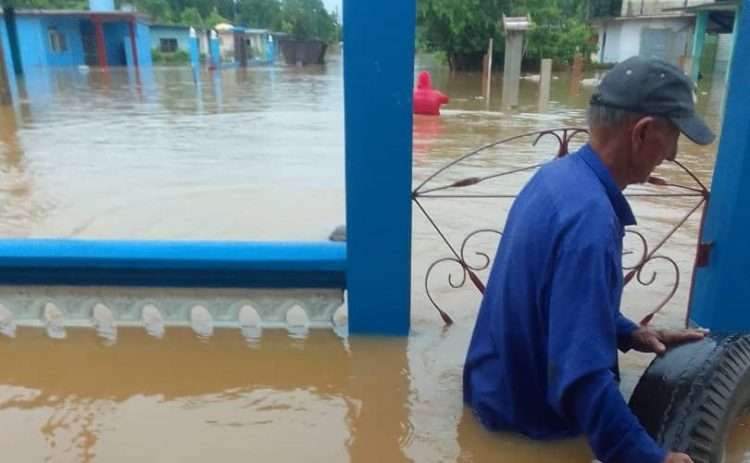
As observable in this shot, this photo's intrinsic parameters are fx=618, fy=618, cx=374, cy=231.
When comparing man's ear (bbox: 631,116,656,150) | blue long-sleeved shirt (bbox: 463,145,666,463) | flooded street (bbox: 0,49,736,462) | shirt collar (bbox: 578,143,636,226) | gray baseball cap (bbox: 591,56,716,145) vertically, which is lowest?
flooded street (bbox: 0,49,736,462)

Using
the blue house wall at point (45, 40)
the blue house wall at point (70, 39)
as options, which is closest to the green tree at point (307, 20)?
the blue house wall at point (70, 39)

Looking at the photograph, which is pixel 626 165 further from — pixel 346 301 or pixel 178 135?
pixel 178 135

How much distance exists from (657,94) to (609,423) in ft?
3.22

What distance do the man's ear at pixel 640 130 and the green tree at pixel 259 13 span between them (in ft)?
244

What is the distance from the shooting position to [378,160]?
116 inches

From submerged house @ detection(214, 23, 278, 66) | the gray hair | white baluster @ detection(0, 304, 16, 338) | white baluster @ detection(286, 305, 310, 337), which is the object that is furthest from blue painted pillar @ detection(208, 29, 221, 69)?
the gray hair

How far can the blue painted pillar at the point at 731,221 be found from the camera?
274 centimetres

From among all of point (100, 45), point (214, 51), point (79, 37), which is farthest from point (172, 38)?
point (214, 51)

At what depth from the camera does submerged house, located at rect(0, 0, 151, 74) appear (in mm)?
32844

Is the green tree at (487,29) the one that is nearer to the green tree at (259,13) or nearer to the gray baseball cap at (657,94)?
the gray baseball cap at (657,94)

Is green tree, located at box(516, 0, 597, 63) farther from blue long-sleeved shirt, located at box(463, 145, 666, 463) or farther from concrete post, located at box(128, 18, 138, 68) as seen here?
blue long-sleeved shirt, located at box(463, 145, 666, 463)

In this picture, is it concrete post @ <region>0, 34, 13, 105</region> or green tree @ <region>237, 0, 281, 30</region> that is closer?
concrete post @ <region>0, 34, 13, 105</region>

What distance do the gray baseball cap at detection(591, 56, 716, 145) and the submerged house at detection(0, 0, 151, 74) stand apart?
35.8 metres

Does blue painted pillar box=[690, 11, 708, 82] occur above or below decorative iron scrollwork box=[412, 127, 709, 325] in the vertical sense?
above
